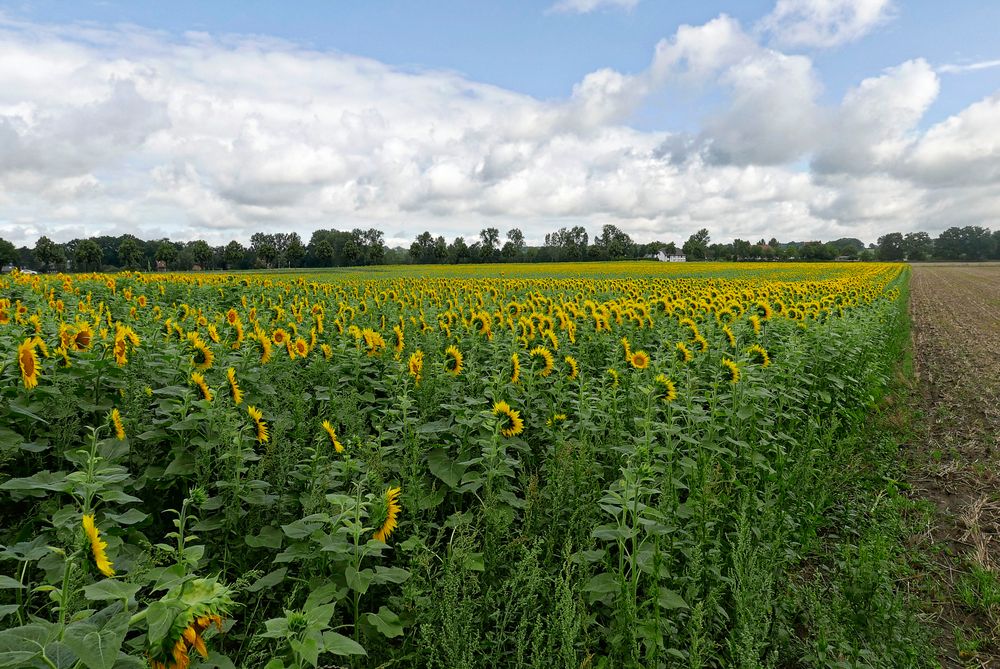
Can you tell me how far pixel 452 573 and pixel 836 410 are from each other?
565cm

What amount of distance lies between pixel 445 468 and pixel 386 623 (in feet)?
4.00

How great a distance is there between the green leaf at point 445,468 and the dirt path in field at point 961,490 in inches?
118

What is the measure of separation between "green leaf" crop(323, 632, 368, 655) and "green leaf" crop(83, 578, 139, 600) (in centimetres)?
55

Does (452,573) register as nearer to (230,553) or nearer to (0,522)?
(230,553)

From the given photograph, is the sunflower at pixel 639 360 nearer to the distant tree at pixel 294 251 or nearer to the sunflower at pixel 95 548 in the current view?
the sunflower at pixel 95 548

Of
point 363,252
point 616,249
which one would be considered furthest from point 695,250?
point 363,252

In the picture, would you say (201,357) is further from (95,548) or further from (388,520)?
(95,548)

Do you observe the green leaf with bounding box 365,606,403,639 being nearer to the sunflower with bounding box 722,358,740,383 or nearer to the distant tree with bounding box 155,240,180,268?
the sunflower with bounding box 722,358,740,383

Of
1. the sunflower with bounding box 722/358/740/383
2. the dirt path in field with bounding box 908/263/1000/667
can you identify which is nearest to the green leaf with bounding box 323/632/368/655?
the dirt path in field with bounding box 908/263/1000/667

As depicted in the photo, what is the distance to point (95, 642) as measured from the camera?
135 centimetres

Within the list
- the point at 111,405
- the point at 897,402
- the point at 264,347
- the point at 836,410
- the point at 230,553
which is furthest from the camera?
the point at 897,402

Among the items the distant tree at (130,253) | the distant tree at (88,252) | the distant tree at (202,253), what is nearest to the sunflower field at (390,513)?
the distant tree at (88,252)

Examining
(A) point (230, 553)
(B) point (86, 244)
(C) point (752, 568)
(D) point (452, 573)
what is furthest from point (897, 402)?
(B) point (86, 244)

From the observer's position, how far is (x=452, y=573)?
Answer: 2580 mm
